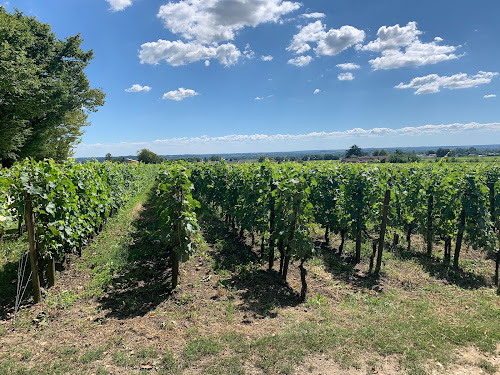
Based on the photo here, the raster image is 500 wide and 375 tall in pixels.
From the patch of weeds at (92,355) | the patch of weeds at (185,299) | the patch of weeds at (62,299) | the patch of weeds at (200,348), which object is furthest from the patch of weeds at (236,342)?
the patch of weeds at (62,299)

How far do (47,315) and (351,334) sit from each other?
6164mm

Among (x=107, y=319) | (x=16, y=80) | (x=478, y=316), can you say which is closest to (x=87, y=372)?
(x=107, y=319)

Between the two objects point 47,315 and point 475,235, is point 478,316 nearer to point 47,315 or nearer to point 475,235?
point 475,235

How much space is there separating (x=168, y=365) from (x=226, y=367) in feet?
3.04

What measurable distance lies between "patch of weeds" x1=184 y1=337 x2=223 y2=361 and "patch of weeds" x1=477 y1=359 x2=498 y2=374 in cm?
438

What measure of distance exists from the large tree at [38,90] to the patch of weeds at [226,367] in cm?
2125

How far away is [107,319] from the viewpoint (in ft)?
19.3

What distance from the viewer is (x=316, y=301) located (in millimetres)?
7117

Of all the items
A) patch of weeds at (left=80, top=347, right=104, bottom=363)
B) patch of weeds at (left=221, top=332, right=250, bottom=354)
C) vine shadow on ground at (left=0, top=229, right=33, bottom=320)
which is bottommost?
patch of weeds at (left=221, top=332, right=250, bottom=354)

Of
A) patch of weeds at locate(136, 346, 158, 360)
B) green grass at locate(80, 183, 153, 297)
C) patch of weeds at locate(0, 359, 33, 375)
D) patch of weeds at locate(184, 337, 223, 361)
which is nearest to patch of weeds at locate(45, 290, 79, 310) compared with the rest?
green grass at locate(80, 183, 153, 297)

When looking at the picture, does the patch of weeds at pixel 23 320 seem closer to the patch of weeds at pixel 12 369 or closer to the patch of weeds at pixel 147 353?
the patch of weeds at pixel 12 369

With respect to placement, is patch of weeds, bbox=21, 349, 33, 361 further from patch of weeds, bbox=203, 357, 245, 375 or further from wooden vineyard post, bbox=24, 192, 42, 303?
patch of weeds, bbox=203, 357, 245, 375

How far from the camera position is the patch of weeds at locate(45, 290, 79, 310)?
6262 mm

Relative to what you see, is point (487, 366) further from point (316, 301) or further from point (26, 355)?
point (26, 355)
